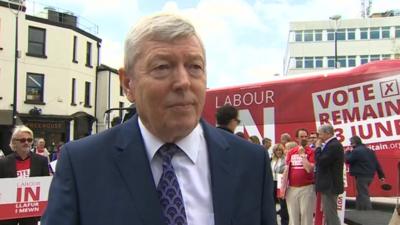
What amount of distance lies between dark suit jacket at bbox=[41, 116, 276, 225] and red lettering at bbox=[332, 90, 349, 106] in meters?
11.2

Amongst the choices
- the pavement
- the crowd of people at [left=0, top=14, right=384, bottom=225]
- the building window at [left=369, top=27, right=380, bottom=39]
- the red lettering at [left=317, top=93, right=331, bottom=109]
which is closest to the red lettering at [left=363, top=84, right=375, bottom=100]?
the red lettering at [left=317, top=93, right=331, bottom=109]

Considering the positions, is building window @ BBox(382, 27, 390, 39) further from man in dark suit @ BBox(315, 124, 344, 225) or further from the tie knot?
the tie knot

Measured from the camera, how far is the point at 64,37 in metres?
33.4

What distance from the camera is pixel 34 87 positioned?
32.0 m

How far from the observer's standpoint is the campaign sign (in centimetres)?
728

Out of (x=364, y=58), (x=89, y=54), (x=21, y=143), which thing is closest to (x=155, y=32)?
(x=21, y=143)

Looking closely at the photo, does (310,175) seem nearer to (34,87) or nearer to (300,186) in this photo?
(300,186)

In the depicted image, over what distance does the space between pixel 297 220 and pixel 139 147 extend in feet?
26.2

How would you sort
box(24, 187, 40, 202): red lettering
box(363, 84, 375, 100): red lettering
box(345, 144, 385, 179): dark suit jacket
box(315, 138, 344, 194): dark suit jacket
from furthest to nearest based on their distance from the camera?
box(363, 84, 375, 100): red lettering < box(345, 144, 385, 179): dark suit jacket < box(315, 138, 344, 194): dark suit jacket < box(24, 187, 40, 202): red lettering

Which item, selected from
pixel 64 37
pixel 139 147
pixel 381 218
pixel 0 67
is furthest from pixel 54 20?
pixel 139 147

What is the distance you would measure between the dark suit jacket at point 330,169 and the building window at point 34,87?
84.6ft

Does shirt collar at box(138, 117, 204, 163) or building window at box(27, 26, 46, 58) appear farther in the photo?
building window at box(27, 26, 46, 58)

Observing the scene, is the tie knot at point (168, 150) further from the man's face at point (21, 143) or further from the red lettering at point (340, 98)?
the red lettering at point (340, 98)

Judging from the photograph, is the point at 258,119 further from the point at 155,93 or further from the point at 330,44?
the point at 330,44
